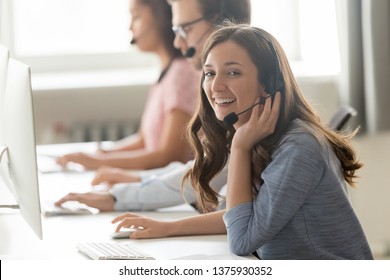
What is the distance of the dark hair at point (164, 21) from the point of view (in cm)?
→ 203

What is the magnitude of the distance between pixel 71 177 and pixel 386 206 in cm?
102

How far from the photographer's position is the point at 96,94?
270 cm

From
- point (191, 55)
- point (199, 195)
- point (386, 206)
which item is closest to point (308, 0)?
point (386, 206)

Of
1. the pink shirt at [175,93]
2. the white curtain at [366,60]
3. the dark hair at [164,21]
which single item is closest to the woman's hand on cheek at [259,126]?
the pink shirt at [175,93]

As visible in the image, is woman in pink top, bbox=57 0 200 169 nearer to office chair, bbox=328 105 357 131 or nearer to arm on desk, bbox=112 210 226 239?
office chair, bbox=328 105 357 131

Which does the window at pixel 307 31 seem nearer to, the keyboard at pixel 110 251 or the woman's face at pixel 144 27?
the woman's face at pixel 144 27

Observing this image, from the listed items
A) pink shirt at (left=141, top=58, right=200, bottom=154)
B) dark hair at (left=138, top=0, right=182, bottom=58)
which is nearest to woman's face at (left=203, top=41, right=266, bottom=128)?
pink shirt at (left=141, top=58, right=200, bottom=154)

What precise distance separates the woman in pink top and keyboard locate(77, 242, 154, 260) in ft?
2.27

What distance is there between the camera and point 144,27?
2057 mm

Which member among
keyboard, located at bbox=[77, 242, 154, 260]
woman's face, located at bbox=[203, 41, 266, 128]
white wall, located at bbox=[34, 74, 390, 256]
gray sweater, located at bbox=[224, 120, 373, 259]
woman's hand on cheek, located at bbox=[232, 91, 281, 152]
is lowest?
white wall, located at bbox=[34, 74, 390, 256]

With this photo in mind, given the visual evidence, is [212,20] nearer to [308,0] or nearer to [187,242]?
[187,242]

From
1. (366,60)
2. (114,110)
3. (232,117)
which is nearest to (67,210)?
(232,117)

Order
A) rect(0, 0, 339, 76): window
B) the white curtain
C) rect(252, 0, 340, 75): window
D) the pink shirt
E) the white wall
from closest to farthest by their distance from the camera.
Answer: the pink shirt < the white curtain < rect(252, 0, 340, 75): window < the white wall < rect(0, 0, 339, 76): window

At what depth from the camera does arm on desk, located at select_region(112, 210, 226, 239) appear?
133cm
